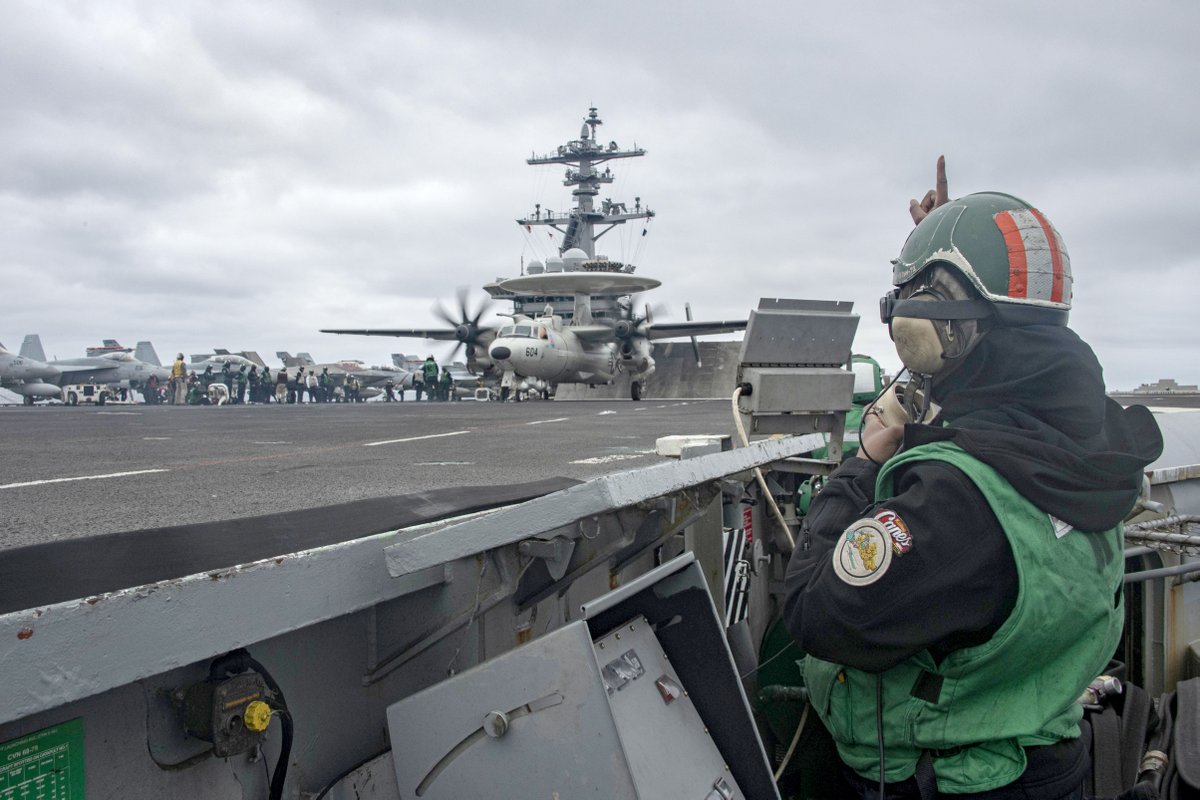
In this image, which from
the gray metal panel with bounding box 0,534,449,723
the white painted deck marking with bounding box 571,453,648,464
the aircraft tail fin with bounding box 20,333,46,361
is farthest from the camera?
the aircraft tail fin with bounding box 20,333,46,361

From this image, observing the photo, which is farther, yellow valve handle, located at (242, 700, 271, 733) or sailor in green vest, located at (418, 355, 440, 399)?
sailor in green vest, located at (418, 355, 440, 399)

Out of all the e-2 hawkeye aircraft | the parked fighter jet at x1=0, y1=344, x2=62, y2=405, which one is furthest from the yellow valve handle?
the parked fighter jet at x1=0, y1=344, x2=62, y2=405

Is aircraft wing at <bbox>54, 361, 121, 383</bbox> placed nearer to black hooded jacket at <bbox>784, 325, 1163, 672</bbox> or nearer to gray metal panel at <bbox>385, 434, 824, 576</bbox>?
gray metal panel at <bbox>385, 434, 824, 576</bbox>

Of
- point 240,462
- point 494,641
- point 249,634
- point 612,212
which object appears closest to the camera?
point 249,634

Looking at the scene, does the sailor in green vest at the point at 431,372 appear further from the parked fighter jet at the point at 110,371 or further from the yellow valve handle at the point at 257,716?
the yellow valve handle at the point at 257,716

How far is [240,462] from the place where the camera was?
5.81 meters

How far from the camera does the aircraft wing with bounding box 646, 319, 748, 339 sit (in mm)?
40562

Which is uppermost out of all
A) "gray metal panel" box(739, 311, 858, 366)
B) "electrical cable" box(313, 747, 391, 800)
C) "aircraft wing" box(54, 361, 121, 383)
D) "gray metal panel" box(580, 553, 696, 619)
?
"aircraft wing" box(54, 361, 121, 383)

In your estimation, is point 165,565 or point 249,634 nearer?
point 249,634

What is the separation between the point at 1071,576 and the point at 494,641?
1.61 meters

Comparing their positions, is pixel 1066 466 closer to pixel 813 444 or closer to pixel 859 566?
pixel 859 566

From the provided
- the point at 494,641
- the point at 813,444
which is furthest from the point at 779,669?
the point at 494,641

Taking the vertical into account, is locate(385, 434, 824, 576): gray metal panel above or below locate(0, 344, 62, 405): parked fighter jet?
below

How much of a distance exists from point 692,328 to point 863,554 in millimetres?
40386
